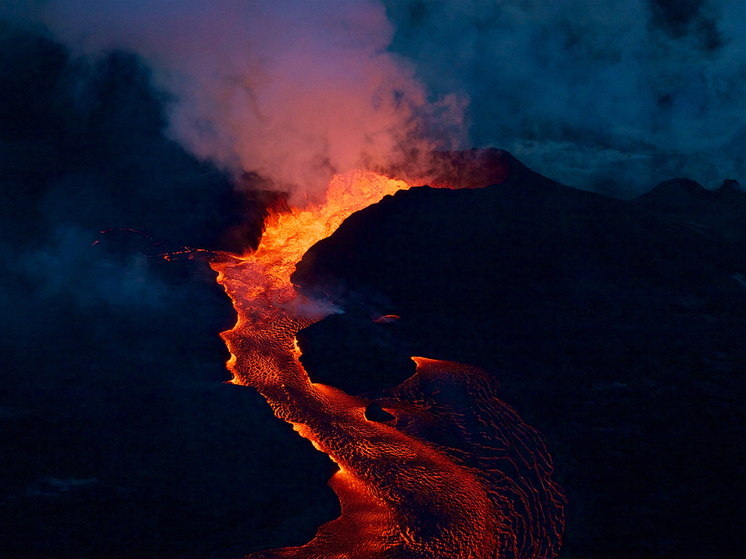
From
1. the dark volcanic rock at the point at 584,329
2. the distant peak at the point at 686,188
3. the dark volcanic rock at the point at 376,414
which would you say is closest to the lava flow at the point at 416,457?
the dark volcanic rock at the point at 376,414

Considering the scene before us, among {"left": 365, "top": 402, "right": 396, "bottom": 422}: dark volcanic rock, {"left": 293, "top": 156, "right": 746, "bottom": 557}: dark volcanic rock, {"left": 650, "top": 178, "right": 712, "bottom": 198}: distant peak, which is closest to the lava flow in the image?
{"left": 365, "top": 402, "right": 396, "bottom": 422}: dark volcanic rock

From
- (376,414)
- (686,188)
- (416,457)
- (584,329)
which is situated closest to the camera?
(416,457)

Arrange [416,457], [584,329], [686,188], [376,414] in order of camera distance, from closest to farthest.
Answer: [416,457]
[376,414]
[584,329]
[686,188]

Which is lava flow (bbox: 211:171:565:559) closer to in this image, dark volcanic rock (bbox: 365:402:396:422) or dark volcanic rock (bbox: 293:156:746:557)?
dark volcanic rock (bbox: 365:402:396:422)

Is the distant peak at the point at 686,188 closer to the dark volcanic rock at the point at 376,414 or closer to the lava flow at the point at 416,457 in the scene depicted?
the lava flow at the point at 416,457

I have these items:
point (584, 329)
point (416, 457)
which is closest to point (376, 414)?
point (416, 457)

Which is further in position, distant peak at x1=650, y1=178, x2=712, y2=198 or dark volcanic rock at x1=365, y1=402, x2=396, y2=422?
distant peak at x1=650, y1=178, x2=712, y2=198

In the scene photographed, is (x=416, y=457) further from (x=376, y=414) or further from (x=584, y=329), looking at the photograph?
(x=584, y=329)
